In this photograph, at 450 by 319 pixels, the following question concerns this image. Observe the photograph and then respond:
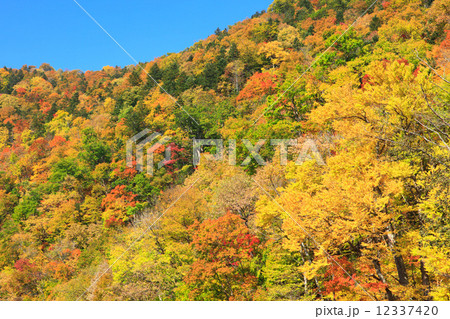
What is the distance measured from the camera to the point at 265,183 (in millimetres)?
19047

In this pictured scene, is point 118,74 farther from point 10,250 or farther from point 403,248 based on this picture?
point 403,248

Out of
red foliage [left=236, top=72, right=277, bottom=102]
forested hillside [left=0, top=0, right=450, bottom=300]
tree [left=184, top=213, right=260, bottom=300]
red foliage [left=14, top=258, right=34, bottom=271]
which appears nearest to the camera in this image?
forested hillside [left=0, top=0, right=450, bottom=300]

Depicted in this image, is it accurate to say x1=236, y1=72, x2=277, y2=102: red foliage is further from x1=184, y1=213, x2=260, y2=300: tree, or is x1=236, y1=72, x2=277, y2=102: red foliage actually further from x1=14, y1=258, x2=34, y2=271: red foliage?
x1=14, y1=258, x2=34, y2=271: red foliage

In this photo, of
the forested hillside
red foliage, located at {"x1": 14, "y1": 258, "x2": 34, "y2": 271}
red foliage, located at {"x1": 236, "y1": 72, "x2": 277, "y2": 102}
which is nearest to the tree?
the forested hillside

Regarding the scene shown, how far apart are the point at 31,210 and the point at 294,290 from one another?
3279 centimetres

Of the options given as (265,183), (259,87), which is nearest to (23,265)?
(265,183)

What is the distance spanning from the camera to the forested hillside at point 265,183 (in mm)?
9703

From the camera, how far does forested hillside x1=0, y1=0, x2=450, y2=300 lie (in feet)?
31.8

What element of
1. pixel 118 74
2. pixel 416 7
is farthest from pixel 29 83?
pixel 416 7

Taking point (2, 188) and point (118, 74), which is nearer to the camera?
point (2, 188)

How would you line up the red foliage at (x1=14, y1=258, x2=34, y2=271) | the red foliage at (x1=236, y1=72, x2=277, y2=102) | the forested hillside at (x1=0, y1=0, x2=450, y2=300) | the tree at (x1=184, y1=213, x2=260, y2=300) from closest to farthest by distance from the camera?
the forested hillside at (x1=0, y1=0, x2=450, y2=300), the tree at (x1=184, y1=213, x2=260, y2=300), the red foliage at (x1=14, y1=258, x2=34, y2=271), the red foliage at (x1=236, y1=72, x2=277, y2=102)

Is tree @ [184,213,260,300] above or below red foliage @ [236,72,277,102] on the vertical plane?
below

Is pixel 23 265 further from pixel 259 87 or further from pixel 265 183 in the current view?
pixel 259 87

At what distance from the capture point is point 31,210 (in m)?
33.5
